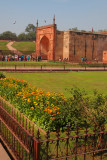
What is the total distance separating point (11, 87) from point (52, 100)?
226cm

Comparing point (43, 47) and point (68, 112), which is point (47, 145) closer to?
point (68, 112)

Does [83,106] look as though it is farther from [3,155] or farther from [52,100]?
[3,155]

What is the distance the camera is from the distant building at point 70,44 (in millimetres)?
31797

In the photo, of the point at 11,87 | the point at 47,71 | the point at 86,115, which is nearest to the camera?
the point at 86,115

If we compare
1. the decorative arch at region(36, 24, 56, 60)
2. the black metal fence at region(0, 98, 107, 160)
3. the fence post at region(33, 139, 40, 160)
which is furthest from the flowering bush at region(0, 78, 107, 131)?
the decorative arch at region(36, 24, 56, 60)

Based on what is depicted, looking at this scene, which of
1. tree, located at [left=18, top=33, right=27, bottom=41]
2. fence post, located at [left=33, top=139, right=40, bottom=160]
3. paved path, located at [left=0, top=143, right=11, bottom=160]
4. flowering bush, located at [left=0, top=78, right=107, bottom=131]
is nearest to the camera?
fence post, located at [left=33, top=139, right=40, bottom=160]

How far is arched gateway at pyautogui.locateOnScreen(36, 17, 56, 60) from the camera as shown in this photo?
31.6 m

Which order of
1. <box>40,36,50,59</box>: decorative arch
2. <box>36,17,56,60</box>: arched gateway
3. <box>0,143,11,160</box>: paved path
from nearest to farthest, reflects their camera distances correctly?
<box>0,143,11,160</box>: paved path → <box>36,17,56,60</box>: arched gateway → <box>40,36,50,59</box>: decorative arch

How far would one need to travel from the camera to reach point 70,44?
31.8 metres

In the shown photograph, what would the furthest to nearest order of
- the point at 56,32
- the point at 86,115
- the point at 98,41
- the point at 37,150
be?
the point at 98,41
the point at 56,32
the point at 86,115
the point at 37,150

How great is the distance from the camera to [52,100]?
5727mm

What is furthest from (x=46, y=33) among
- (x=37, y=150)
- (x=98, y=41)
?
(x=37, y=150)

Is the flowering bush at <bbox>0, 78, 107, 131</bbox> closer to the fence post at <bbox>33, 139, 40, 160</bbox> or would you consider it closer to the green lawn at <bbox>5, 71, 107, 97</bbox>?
the fence post at <bbox>33, 139, 40, 160</bbox>

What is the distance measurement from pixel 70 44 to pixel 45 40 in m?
5.95
